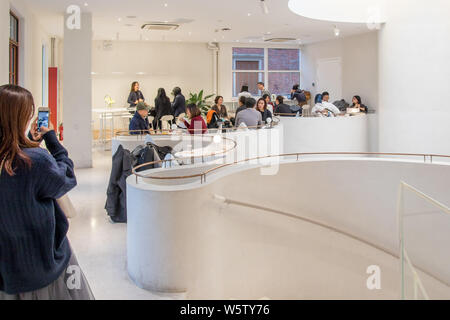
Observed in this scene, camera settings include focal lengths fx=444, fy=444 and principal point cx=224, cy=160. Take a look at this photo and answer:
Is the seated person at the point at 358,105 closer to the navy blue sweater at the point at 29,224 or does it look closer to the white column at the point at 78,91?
the white column at the point at 78,91

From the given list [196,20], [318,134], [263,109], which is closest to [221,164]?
[263,109]

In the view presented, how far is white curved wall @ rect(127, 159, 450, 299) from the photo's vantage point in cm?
401

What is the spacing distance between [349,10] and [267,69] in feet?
20.0

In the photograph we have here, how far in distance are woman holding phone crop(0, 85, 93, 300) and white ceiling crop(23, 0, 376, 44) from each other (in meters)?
8.13

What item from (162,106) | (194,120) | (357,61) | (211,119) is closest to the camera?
(194,120)

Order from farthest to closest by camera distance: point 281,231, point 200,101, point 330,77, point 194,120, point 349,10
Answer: point 330,77
point 200,101
point 349,10
point 194,120
point 281,231

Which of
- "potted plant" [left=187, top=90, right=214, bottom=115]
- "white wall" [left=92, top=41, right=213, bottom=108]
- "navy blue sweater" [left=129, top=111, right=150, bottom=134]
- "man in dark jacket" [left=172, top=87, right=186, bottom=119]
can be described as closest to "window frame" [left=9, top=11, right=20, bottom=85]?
"navy blue sweater" [left=129, top=111, right=150, bottom=134]

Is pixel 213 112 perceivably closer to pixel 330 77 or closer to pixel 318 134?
pixel 318 134

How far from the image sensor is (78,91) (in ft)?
32.9

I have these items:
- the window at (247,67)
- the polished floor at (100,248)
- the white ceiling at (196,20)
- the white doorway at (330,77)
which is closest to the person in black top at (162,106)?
the white ceiling at (196,20)

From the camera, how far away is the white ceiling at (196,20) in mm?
9484

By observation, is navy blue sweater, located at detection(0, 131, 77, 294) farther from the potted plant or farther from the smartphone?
the potted plant
